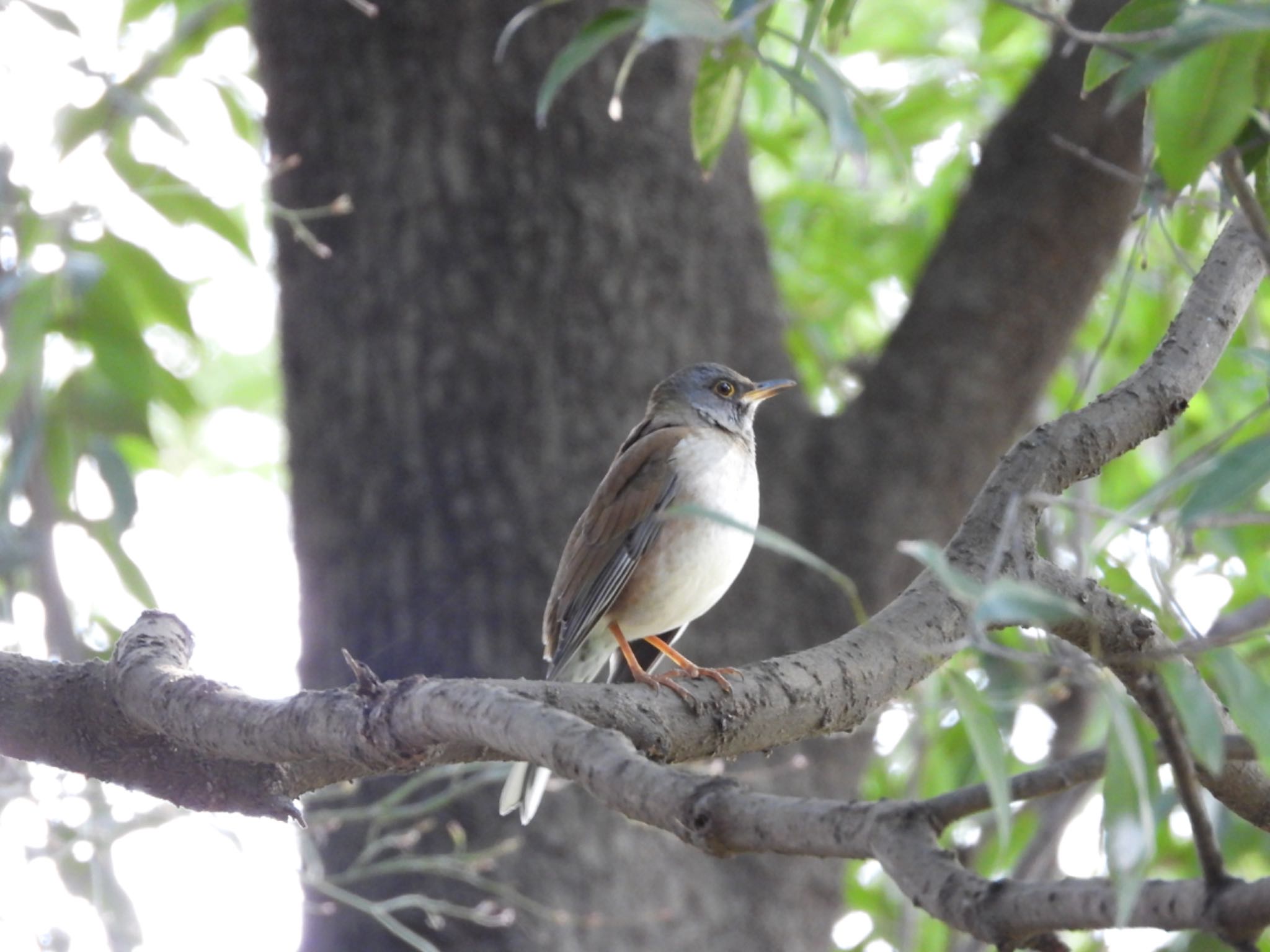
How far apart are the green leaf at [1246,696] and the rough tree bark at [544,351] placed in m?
3.15

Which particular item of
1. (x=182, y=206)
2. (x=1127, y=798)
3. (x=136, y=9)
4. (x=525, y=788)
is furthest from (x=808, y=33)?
(x=136, y=9)

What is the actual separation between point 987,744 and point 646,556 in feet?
7.35

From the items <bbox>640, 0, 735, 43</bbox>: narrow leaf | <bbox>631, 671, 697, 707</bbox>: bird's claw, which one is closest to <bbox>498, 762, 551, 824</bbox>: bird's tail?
<bbox>631, 671, 697, 707</bbox>: bird's claw

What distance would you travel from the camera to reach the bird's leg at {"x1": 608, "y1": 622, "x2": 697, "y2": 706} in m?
2.49

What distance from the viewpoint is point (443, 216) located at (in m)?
→ 5.12

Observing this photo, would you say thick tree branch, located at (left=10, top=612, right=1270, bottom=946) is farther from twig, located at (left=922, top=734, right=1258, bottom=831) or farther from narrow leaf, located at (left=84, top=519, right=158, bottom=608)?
narrow leaf, located at (left=84, top=519, right=158, bottom=608)

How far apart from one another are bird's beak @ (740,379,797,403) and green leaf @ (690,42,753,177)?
172 centimetres

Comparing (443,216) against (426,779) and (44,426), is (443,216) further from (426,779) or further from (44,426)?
(426,779)

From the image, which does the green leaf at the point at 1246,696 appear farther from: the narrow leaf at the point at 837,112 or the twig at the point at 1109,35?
the narrow leaf at the point at 837,112

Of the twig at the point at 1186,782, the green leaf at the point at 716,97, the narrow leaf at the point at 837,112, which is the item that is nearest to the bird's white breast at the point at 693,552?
the green leaf at the point at 716,97

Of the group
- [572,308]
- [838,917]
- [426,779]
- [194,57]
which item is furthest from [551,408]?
[194,57]

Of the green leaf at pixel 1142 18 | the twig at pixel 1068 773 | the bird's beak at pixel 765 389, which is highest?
the green leaf at pixel 1142 18

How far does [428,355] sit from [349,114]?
1.02m

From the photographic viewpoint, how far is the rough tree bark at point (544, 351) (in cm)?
479
